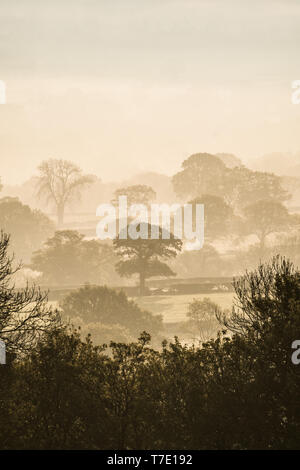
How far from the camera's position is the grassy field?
326ft

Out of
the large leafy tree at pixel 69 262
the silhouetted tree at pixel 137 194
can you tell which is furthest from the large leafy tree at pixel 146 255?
the silhouetted tree at pixel 137 194

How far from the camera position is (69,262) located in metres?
132

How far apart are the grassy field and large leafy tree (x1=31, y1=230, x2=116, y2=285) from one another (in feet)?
86.0

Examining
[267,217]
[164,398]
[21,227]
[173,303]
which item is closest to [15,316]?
[164,398]

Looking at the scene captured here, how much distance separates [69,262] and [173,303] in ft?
107

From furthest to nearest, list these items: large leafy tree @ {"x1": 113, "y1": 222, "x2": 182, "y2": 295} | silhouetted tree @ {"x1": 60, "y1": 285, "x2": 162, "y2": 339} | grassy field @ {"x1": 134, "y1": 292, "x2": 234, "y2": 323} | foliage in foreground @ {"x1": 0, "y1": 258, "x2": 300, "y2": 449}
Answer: large leafy tree @ {"x1": 113, "y1": 222, "x2": 182, "y2": 295}, grassy field @ {"x1": 134, "y1": 292, "x2": 234, "y2": 323}, silhouetted tree @ {"x1": 60, "y1": 285, "x2": 162, "y2": 339}, foliage in foreground @ {"x1": 0, "y1": 258, "x2": 300, "y2": 449}

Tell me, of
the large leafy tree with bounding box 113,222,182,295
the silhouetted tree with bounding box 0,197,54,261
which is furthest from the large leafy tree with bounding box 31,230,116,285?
the silhouetted tree with bounding box 0,197,54,261

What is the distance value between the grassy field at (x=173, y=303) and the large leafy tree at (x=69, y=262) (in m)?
26.2

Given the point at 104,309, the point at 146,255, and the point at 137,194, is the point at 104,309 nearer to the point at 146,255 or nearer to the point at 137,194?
the point at 146,255

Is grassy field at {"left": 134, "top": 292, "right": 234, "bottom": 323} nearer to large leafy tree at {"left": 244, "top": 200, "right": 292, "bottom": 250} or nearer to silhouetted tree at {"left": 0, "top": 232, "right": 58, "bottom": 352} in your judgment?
large leafy tree at {"left": 244, "top": 200, "right": 292, "bottom": 250}

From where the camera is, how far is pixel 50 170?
640 ft

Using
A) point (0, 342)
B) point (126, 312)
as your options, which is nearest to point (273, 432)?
point (0, 342)

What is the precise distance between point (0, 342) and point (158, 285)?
8418 cm

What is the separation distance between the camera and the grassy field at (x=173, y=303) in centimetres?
9938
